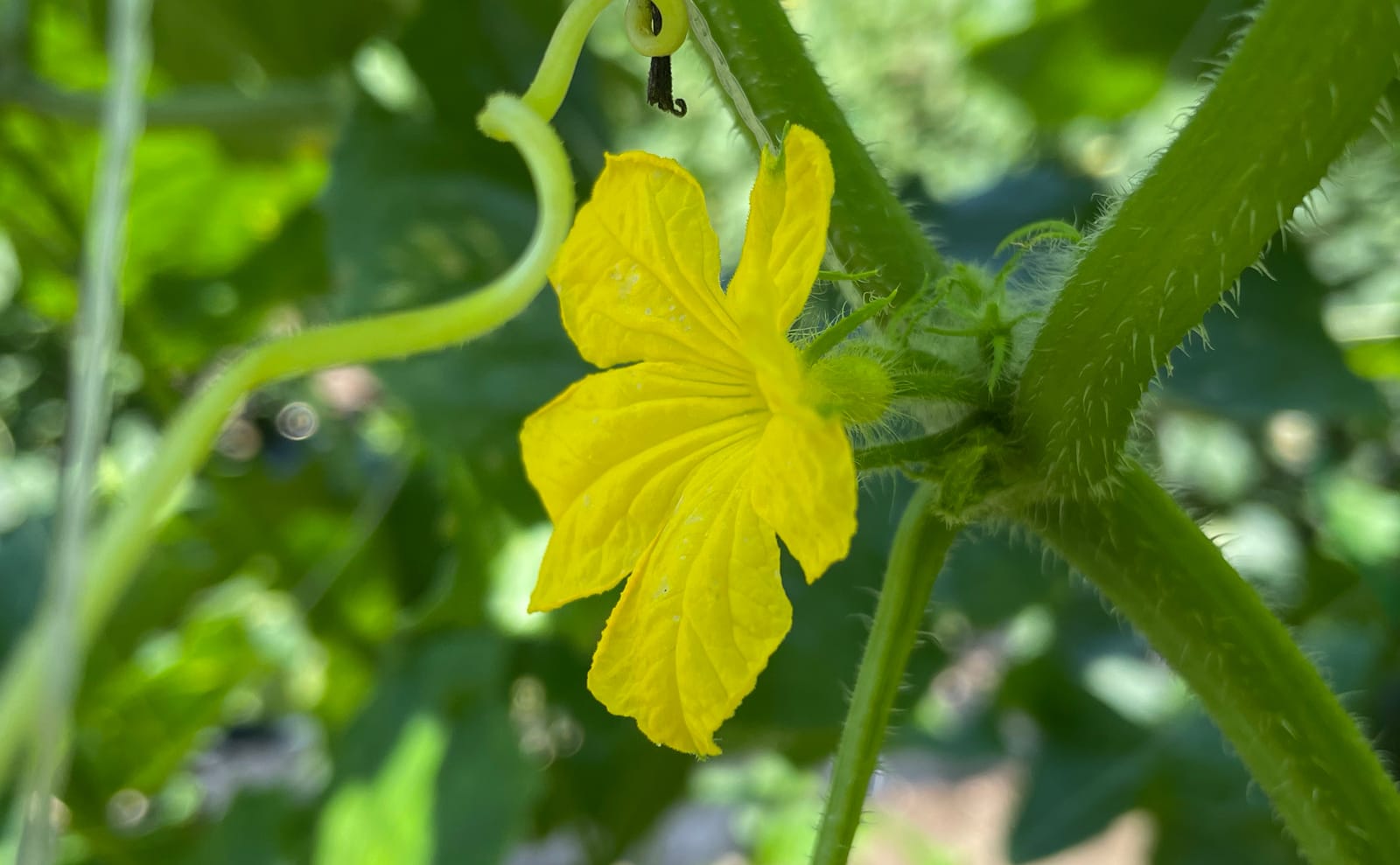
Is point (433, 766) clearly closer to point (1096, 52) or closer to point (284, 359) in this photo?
point (284, 359)

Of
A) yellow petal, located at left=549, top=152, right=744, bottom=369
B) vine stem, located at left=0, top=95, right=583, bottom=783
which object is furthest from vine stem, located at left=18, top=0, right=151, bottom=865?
yellow petal, located at left=549, top=152, right=744, bottom=369

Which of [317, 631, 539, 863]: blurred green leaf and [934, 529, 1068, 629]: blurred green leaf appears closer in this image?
[317, 631, 539, 863]: blurred green leaf

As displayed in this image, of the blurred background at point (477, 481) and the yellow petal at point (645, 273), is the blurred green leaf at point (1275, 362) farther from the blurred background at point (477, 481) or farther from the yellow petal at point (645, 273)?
the yellow petal at point (645, 273)

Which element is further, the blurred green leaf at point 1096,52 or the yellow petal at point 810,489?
the blurred green leaf at point 1096,52

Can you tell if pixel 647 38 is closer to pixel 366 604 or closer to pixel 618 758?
pixel 618 758

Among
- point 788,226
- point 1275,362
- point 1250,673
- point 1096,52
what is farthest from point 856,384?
point 1096,52

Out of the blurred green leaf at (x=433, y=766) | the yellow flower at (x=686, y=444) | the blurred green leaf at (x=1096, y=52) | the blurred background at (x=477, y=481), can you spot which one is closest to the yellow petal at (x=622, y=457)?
the yellow flower at (x=686, y=444)

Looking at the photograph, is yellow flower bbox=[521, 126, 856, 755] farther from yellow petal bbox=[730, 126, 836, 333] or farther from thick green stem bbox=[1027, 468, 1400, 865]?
thick green stem bbox=[1027, 468, 1400, 865]

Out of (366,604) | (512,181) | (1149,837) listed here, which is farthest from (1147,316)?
(366,604)
